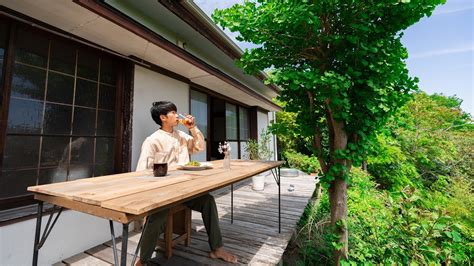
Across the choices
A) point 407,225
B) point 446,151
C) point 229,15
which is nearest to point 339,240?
point 407,225

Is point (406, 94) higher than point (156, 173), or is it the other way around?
point (406, 94)

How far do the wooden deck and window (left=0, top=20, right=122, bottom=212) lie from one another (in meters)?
0.88

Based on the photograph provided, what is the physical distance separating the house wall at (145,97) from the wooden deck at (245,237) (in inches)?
40.9

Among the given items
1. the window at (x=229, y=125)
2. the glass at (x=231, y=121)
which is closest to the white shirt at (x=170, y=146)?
the window at (x=229, y=125)

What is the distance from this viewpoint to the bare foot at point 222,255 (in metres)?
1.80

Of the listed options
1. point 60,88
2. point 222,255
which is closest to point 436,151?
point 222,255

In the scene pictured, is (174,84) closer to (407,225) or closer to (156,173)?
(156,173)

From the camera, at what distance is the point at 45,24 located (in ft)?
5.95

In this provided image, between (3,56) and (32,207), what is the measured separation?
133 cm

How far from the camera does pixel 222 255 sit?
5.99 feet

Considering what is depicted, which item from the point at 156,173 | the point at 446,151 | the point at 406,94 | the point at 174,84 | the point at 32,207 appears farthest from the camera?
the point at 446,151

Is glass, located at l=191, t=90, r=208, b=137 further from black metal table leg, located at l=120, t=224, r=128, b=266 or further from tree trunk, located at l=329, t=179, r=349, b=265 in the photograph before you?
black metal table leg, located at l=120, t=224, r=128, b=266

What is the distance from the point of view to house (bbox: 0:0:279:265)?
5.41ft

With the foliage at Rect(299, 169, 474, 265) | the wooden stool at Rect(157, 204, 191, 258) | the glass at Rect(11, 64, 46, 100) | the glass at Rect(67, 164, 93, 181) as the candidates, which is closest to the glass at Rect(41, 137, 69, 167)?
the glass at Rect(67, 164, 93, 181)
